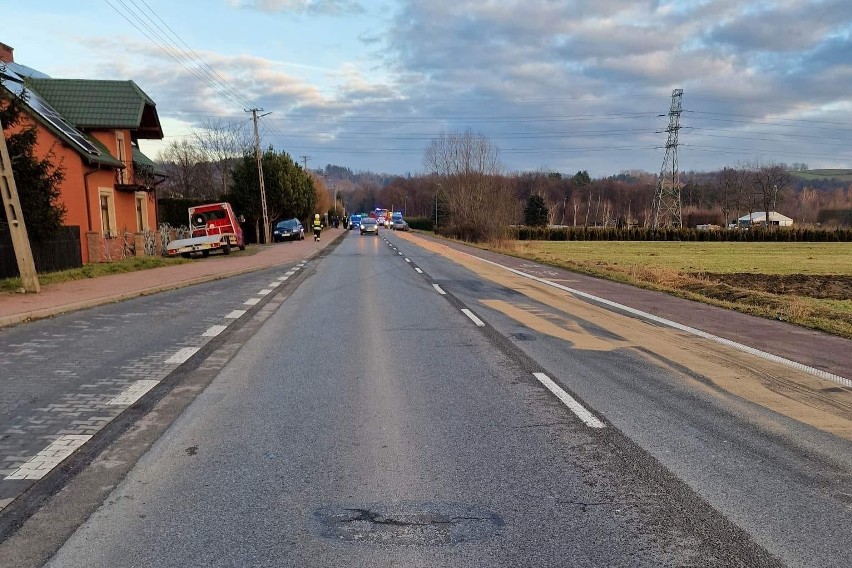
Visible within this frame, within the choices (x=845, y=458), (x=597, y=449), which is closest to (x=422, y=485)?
(x=597, y=449)

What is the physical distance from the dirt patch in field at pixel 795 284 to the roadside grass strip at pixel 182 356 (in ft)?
57.3

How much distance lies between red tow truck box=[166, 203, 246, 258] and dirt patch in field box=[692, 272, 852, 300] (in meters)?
22.0

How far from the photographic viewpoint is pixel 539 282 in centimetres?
2025

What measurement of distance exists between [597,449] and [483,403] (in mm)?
1537

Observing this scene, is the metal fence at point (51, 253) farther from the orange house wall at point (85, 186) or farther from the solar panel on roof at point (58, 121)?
the solar panel on roof at point (58, 121)

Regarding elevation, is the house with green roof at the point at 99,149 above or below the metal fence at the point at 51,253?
above

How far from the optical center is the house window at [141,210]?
3360 centimetres

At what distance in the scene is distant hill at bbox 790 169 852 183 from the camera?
164800mm

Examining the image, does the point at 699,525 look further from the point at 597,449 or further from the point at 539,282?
the point at 539,282

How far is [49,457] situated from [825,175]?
203 m

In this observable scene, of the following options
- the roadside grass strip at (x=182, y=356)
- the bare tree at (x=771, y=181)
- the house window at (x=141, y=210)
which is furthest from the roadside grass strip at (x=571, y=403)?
the bare tree at (x=771, y=181)

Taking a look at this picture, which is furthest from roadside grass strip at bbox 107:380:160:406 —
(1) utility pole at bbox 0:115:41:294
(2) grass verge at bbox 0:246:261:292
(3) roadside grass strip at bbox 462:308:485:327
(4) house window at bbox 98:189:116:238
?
(4) house window at bbox 98:189:116:238

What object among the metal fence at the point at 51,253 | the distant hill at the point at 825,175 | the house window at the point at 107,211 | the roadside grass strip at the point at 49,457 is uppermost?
the distant hill at the point at 825,175

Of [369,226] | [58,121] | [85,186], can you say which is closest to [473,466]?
[85,186]
